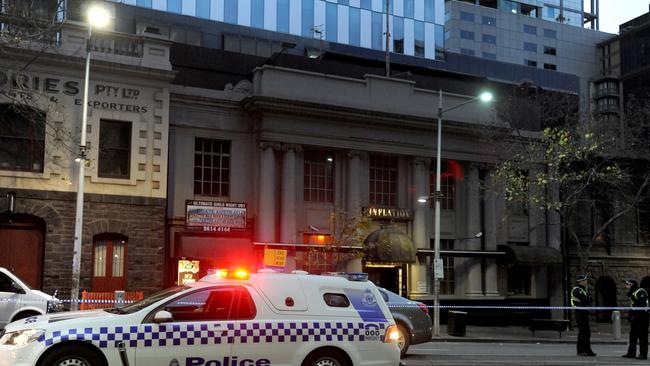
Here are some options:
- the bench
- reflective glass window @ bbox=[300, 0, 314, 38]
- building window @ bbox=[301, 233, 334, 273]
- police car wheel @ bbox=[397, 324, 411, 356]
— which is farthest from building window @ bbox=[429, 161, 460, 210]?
reflective glass window @ bbox=[300, 0, 314, 38]

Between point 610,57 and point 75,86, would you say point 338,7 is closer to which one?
point 75,86

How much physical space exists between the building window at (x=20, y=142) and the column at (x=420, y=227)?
14453 millimetres

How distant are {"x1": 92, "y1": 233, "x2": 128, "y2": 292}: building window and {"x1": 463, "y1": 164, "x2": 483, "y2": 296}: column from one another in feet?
46.9

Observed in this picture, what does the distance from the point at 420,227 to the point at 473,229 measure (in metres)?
2.78

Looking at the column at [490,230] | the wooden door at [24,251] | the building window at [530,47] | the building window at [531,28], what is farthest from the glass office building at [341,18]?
the building window at [531,28]

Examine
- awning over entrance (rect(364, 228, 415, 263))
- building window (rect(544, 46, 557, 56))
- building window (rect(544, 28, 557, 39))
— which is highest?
→ building window (rect(544, 28, 557, 39))

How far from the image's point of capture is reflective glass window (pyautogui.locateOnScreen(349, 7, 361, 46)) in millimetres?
59500

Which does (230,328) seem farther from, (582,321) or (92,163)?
(92,163)

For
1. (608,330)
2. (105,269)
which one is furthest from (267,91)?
(608,330)

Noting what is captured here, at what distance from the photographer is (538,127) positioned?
31.9 metres

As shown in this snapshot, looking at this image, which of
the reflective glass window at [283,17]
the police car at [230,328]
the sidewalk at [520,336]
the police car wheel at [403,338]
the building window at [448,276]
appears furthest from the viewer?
the reflective glass window at [283,17]

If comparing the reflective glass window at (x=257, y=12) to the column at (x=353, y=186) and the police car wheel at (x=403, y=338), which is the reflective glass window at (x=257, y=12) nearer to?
the column at (x=353, y=186)

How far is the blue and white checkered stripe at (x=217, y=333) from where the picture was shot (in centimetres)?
823

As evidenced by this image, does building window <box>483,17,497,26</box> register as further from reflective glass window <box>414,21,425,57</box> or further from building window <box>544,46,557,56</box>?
reflective glass window <box>414,21,425,57</box>
